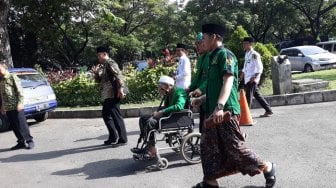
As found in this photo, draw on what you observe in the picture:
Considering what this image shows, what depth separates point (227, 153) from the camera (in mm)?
4391

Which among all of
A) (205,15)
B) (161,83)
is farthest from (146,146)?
(205,15)

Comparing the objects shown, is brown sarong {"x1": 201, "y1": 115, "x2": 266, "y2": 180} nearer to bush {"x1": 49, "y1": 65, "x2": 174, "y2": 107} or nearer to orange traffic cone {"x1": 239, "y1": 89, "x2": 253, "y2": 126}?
orange traffic cone {"x1": 239, "y1": 89, "x2": 253, "y2": 126}

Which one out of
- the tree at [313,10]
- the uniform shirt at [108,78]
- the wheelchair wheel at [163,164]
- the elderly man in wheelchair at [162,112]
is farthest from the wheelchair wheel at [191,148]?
the tree at [313,10]

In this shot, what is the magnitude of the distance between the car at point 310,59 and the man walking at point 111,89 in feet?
46.5

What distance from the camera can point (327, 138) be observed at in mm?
6750

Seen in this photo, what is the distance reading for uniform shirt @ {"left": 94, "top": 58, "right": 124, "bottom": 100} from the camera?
23.7 feet

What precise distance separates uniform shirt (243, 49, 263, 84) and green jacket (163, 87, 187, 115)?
9.06 feet

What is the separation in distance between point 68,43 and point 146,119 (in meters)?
22.2

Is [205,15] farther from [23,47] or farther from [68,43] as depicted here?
[23,47]

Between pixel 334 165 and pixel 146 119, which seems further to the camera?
pixel 146 119

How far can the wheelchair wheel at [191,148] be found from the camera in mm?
5855

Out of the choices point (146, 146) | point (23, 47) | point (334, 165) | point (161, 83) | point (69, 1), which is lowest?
point (334, 165)

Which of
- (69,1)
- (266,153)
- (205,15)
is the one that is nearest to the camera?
(266,153)

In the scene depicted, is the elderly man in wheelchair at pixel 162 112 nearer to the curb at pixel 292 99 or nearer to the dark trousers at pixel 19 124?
the dark trousers at pixel 19 124
